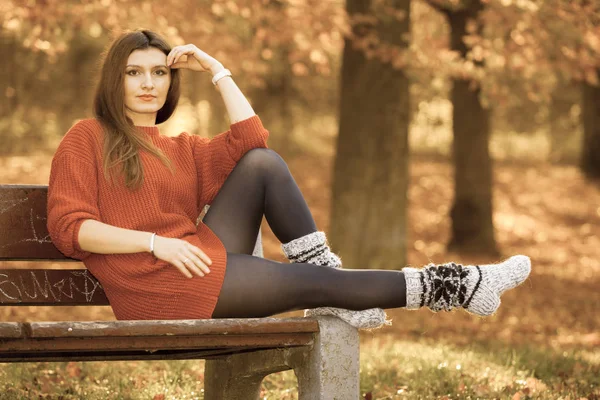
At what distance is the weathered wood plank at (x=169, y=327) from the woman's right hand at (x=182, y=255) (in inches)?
14.2

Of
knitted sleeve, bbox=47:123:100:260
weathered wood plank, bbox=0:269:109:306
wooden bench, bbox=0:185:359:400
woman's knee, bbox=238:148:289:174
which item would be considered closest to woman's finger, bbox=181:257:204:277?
A: wooden bench, bbox=0:185:359:400

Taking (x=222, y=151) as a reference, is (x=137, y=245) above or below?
below

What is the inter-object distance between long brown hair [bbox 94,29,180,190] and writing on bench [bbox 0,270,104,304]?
0.54 m

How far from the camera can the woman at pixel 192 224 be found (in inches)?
143

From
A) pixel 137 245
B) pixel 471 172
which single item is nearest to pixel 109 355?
pixel 137 245

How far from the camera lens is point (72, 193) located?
371 centimetres

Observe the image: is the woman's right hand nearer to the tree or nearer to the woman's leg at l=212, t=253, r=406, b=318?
the woman's leg at l=212, t=253, r=406, b=318

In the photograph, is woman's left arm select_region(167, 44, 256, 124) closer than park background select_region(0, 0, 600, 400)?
Yes

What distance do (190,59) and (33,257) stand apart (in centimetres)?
114

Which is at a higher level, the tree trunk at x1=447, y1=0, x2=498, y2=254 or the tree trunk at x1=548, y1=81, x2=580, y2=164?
the tree trunk at x1=548, y1=81, x2=580, y2=164

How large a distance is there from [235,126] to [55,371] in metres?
1.92

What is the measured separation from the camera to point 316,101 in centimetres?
2159

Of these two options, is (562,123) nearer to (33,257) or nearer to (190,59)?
(190,59)

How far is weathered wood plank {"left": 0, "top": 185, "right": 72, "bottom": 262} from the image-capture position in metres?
4.02
